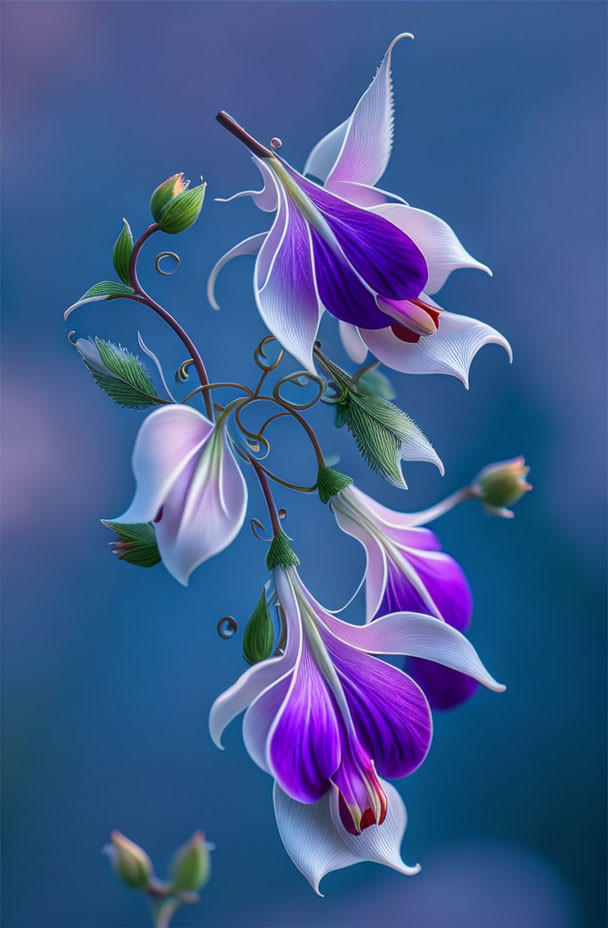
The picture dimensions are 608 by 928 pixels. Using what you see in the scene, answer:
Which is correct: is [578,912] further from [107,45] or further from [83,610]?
[107,45]

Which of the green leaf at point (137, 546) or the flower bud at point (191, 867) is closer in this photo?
the flower bud at point (191, 867)

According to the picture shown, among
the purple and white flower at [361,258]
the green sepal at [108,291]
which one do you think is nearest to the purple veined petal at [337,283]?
the purple and white flower at [361,258]

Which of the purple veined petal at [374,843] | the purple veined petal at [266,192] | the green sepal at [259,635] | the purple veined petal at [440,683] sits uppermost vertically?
the purple veined petal at [266,192]

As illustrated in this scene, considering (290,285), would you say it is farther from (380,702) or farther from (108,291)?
(380,702)

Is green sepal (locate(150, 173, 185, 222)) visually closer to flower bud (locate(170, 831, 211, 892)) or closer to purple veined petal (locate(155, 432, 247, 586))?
purple veined petal (locate(155, 432, 247, 586))

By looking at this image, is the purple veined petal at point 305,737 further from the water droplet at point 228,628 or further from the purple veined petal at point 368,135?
the purple veined petal at point 368,135

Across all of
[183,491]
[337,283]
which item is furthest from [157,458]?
[337,283]

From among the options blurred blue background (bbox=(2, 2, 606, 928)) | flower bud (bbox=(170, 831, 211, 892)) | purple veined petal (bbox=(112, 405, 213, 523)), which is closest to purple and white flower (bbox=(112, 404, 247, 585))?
purple veined petal (bbox=(112, 405, 213, 523))

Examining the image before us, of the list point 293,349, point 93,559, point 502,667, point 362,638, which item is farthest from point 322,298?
point 502,667
